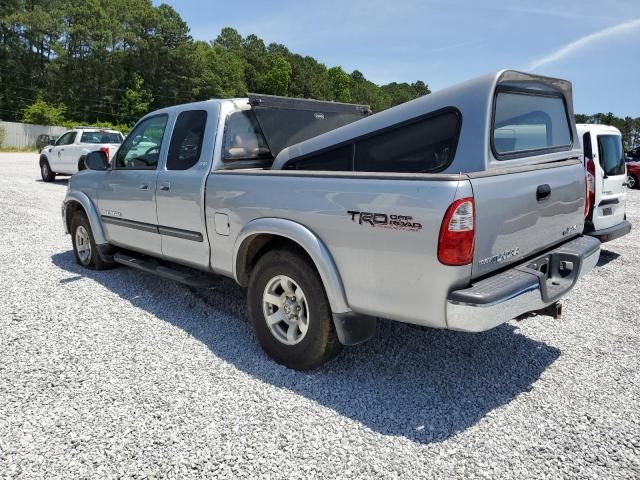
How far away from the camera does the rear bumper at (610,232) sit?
623cm

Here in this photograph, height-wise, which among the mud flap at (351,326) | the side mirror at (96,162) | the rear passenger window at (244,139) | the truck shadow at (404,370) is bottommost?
the truck shadow at (404,370)

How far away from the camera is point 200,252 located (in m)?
4.35

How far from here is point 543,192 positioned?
3273mm

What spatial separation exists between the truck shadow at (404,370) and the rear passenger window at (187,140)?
144 cm

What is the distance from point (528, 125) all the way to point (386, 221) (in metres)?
1.65

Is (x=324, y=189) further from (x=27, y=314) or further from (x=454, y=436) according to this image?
(x=27, y=314)

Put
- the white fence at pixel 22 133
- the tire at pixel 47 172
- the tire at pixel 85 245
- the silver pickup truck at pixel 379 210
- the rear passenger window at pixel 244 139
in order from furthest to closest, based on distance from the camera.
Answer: the white fence at pixel 22 133
the tire at pixel 47 172
the tire at pixel 85 245
the rear passenger window at pixel 244 139
the silver pickup truck at pixel 379 210

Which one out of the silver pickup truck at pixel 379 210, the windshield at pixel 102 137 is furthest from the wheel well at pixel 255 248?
the windshield at pixel 102 137

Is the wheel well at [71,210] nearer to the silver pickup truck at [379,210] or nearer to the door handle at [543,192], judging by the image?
the silver pickup truck at [379,210]

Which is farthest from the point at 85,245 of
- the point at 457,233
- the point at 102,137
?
the point at 102,137

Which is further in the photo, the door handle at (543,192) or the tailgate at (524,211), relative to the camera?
the door handle at (543,192)

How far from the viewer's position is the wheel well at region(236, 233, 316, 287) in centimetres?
368

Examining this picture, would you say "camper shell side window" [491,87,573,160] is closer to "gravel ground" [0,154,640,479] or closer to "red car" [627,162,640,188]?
"gravel ground" [0,154,640,479]

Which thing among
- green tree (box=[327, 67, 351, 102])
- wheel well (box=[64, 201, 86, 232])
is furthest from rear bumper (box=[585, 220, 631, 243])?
green tree (box=[327, 67, 351, 102])
